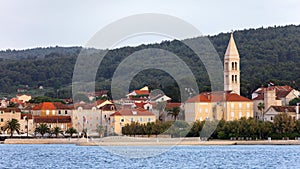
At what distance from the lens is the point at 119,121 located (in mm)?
101438

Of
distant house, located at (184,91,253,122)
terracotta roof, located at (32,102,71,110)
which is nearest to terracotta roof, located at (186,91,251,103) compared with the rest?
distant house, located at (184,91,253,122)

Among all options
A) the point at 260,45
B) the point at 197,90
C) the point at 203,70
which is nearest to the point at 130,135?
the point at 197,90

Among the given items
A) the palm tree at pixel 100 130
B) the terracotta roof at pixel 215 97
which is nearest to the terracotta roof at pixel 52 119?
the palm tree at pixel 100 130

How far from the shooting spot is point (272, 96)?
4018 inches

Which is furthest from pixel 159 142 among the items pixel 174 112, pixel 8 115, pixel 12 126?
pixel 8 115

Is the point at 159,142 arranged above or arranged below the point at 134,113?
below

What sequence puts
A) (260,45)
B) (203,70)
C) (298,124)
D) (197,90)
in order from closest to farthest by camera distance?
(298,124), (197,90), (203,70), (260,45)

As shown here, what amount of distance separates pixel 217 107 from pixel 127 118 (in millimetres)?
10446

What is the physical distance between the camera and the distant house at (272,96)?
10175 cm

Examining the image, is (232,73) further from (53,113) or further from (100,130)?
(53,113)

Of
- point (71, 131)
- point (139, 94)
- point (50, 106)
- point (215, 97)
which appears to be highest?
point (139, 94)

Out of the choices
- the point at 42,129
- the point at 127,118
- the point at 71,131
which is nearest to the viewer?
the point at 71,131

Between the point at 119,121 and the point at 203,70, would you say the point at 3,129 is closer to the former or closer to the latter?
the point at 119,121

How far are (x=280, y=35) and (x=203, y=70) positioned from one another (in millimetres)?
38230
